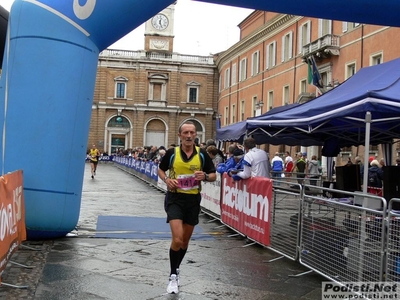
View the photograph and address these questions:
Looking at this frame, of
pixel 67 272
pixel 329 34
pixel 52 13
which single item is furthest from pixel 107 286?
pixel 329 34

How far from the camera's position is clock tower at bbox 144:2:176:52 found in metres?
68.4

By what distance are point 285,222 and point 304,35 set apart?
96.2 ft

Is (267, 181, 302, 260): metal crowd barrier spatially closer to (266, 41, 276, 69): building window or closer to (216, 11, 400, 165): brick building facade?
(216, 11, 400, 165): brick building facade

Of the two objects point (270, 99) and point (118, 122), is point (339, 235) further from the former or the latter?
point (118, 122)

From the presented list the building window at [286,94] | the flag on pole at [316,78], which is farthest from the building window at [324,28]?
the building window at [286,94]

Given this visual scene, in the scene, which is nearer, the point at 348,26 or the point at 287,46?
the point at 348,26

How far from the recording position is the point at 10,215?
19.0 ft

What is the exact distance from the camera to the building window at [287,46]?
37.2 metres

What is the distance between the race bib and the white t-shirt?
3.12 metres

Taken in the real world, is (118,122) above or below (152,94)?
below

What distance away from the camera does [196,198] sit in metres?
5.86

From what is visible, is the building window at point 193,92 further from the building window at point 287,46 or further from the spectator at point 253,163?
the spectator at point 253,163

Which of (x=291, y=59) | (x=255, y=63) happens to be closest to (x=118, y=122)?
(x=255, y=63)

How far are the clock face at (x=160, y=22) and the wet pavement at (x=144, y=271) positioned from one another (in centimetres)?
6167
